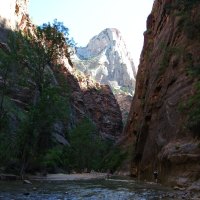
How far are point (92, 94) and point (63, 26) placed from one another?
105m

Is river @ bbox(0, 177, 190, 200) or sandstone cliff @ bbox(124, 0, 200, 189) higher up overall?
sandstone cliff @ bbox(124, 0, 200, 189)

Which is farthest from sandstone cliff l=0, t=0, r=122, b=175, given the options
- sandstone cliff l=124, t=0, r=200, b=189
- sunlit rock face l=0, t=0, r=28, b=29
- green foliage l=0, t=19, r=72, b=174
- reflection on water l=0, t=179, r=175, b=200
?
sunlit rock face l=0, t=0, r=28, b=29

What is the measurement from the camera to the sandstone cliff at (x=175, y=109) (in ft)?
86.2

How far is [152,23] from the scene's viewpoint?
73812mm

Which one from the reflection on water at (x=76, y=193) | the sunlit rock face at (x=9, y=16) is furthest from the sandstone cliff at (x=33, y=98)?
the sunlit rock face at (x=9, y=16)

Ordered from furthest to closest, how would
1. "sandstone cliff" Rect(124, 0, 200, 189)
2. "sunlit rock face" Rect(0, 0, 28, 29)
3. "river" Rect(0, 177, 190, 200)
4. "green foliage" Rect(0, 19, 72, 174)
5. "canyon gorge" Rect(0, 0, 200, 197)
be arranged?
"sunlit rock face" Rect(0, 0, 28, 29)
"green foliage" Rect(0, 19, 72, 174)
"canyon gorge" Rect(0, 0, 200, 197)
"sandstone cliff" Rect(124, 0, 200, 189)
"river" Rect(0, 177, 190, 200)

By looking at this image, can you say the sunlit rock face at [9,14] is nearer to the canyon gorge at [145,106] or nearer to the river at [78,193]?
the canyon gorge at [145,106]

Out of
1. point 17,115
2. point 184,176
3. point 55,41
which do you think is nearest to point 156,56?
point 55,41

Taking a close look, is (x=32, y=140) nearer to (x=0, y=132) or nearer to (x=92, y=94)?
(x=0, y=132)

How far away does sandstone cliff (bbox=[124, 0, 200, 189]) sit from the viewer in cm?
2628

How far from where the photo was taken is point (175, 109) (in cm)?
3438

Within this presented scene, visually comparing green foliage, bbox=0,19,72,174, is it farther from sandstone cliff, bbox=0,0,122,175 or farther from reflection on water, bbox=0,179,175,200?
reflection on water, bbox=0,179,175,200

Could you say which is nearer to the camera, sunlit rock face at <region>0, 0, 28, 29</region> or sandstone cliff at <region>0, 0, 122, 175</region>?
sandstone cliff at <region>0, 0, 122, 175</region>

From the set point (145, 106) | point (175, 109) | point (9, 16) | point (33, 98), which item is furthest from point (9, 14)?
point (175, 109)
